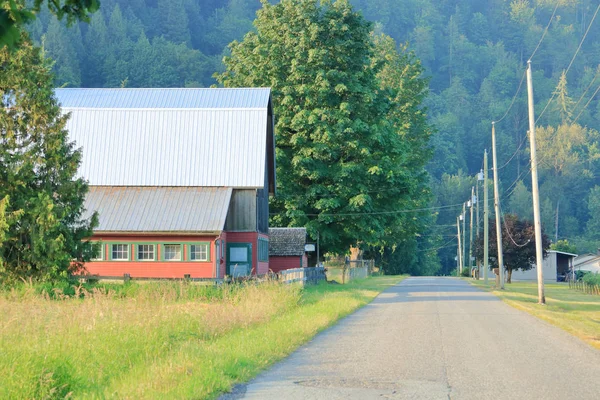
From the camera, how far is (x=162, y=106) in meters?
45.7

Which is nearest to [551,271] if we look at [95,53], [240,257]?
[240,257]

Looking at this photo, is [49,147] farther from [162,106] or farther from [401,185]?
[401,185]

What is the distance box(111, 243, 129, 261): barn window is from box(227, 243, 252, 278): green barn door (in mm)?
4886

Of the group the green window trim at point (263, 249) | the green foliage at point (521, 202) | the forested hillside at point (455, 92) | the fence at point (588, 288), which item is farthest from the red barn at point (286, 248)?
the green foliage at point (521, 202)

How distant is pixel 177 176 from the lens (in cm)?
4256

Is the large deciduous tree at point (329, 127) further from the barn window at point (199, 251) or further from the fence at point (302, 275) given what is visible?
the barn window at point (199, 251)

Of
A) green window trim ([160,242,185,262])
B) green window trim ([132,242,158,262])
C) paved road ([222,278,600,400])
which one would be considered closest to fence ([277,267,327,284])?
green window trim ([160,242,185,262])

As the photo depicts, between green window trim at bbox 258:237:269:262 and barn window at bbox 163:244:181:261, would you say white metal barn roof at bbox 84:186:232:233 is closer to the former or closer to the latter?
barn window at bbox 163:244:181:261

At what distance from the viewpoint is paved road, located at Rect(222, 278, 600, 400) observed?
36.4ft

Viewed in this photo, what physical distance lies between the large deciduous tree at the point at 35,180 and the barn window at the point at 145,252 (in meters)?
10.9

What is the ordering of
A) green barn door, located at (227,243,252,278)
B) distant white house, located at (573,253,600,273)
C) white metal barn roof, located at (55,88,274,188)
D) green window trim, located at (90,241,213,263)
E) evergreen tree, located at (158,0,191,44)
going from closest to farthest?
green window trim, located at (90,241,213,263) < green barn door, located at (227,243,252,278) < white metal barn roof, located at (55,88,274,188) < distant white house, located at (573,253,600,273) < evergreen tree, located at (158,0,191,44)

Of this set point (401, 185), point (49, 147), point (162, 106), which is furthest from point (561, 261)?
point (49, 147)

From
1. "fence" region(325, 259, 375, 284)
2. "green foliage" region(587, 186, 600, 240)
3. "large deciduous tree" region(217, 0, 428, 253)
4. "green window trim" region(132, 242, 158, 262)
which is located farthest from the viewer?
"green foliage" region(587, 186, 600, 240)

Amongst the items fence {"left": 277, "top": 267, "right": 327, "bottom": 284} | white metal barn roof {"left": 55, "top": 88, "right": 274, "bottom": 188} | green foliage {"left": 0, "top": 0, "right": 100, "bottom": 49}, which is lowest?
fence {"left": 277, "top": 267, "right": 327, "bottom": 284}
